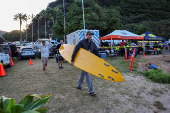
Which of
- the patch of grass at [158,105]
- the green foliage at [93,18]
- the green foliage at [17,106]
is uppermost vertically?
the green foliage at [93,18]

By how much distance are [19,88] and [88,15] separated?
18109 millimetres

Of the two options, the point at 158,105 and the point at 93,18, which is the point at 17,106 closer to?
the point at 158,105

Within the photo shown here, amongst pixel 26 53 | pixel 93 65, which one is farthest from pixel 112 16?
pixel 93 65

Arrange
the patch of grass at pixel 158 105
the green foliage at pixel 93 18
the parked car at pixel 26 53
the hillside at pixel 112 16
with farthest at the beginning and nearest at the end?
the hillside at pixel 112 16 → the green foliage at pixel 93 18 → the parked car at pixel 26 53 → the patch of grass at pixel 158 105

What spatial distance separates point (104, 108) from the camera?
3402mm

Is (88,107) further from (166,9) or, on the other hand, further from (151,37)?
(166,9)

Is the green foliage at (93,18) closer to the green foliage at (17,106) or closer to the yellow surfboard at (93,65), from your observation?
the yellow surfboard at (93,65)

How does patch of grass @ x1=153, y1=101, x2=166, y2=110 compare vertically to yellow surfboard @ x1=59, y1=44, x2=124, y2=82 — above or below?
below

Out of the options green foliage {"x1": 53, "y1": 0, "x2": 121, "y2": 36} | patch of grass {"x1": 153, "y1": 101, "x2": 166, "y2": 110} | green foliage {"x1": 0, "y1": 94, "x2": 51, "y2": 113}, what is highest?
green foliage {"x1": 53, "y1": 0, "x2": 121, "y2": 36}

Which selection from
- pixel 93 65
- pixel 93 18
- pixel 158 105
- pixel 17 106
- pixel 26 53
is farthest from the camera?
pixel 93 18

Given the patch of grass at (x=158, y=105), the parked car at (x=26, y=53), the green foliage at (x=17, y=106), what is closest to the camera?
the green foliage at (x=17, y=106)

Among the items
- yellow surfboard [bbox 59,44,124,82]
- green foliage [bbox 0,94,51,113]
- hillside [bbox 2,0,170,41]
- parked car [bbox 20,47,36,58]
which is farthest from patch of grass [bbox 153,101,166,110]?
hillside [bbox 2,0,170,41]

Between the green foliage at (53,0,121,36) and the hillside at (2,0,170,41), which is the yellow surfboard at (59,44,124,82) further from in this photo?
the green foliage at (53,0,121,36)

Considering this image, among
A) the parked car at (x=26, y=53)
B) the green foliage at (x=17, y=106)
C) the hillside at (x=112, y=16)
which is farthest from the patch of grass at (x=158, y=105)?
the hillside at (x=112, y=16)
